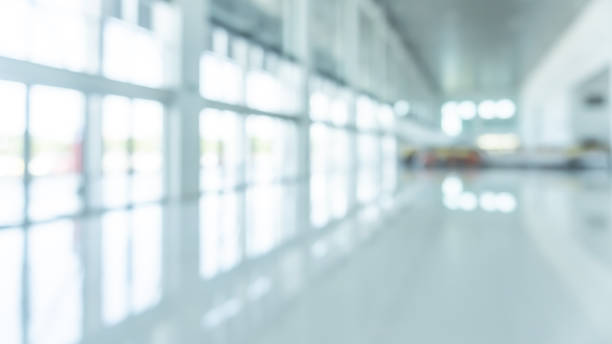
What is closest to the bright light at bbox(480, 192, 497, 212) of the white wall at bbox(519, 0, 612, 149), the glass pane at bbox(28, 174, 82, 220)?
the glass pane at bbox(28, 174, 82, 220)

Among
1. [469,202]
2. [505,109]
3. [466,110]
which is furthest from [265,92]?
[505,109]

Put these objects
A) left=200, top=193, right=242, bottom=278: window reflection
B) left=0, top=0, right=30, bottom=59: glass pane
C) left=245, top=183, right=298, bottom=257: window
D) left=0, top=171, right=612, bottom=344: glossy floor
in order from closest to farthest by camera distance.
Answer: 1. left=0, top=171, right=612, bottom=344: glossy floor
2. left=200, top=193, right=242, bottom=278: window reflection
3. left=245, top=183, right=298, bottom=257: window
4. left=0, top=0, right=30, bottom=59: glass pane

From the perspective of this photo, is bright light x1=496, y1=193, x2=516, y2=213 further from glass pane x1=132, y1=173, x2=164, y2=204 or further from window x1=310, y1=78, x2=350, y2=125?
window x1=310, y1=78, x2=350, y2=125

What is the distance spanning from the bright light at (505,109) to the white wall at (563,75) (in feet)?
2.66

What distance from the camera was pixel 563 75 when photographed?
89.0 feet

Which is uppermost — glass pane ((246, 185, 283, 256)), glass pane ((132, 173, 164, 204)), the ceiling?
the ceiling

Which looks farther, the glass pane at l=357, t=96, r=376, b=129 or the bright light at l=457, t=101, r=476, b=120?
the bright light at l=457, t=101, r=476, b=120

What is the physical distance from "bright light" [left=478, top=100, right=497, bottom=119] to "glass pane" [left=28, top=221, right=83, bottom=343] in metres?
41.3

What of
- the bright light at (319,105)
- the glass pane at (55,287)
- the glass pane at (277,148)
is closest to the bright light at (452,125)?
the bright light at (319,105)

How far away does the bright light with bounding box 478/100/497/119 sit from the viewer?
42.0 m

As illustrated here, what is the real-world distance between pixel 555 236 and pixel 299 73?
347 inches

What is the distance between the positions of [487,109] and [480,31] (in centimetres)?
2100

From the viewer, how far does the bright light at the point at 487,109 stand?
4203cm

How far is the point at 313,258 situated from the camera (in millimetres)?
3775
